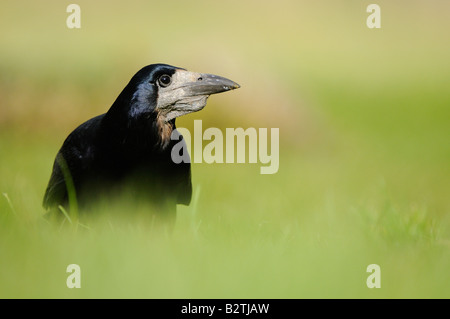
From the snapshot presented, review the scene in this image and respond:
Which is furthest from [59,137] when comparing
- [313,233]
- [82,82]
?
[313,233]

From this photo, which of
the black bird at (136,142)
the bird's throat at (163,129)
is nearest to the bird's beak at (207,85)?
the black bird at (136,142)

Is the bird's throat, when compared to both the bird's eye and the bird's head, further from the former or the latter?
the bird's eye

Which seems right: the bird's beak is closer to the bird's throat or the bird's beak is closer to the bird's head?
the bird's head

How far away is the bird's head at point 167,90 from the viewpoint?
3.51m

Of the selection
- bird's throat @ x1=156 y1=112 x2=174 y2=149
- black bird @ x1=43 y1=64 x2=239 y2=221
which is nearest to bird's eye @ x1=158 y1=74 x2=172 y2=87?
black bird @ x1=43 y1=64 x2=239 y2=221

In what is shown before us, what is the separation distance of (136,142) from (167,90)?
1.00 feet

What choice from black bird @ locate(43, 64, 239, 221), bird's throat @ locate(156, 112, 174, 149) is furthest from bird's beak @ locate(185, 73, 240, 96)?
bird's throat @ locate(156, 112, 174, 149)

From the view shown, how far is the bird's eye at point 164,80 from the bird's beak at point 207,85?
97mm

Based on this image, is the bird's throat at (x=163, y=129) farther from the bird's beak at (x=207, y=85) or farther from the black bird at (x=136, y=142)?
the bird's beak at (x=207, y=85)

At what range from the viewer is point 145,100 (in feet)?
11.5

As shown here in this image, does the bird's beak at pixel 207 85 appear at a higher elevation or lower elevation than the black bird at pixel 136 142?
higher

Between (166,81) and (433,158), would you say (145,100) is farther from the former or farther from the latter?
(433,158)

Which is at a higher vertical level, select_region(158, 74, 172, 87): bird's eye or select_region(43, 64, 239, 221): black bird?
select_region(158, 74, 172, 87): bird's eye

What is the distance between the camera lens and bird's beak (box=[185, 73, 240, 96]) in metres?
A: 3.60
